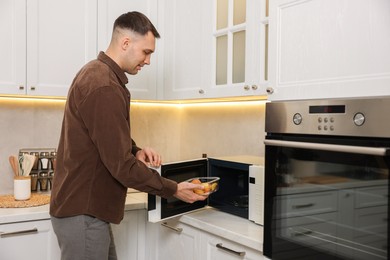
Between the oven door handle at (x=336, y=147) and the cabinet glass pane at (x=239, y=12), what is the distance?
79cm

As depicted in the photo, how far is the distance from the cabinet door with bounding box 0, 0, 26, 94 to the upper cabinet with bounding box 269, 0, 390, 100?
1326 mm

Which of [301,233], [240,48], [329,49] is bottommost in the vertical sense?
[301,233]

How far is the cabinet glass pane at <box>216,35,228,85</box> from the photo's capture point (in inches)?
82.2

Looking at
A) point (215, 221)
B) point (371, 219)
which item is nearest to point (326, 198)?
point (371, 219)

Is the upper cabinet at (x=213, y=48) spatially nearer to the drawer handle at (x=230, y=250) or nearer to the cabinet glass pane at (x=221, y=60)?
the cabinet glass pane at (x=221, y=60)

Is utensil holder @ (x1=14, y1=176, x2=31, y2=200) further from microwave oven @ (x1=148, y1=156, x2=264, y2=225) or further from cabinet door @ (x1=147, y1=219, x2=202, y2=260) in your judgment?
microwave oven @ (x1=148, y1=156, x2=264, y2=225)

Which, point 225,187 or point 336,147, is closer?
point 336,147

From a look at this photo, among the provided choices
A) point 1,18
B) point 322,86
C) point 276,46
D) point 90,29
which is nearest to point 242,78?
point 276,46

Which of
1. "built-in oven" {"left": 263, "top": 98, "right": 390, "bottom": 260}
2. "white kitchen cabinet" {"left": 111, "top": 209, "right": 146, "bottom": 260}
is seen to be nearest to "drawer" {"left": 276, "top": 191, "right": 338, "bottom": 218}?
"built-in oven" {"left": 263, "top": 98, "right": 390, "bottom": 260}

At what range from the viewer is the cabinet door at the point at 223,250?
1642 mm

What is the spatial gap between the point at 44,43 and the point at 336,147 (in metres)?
1.65

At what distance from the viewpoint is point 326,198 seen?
1.29 meters

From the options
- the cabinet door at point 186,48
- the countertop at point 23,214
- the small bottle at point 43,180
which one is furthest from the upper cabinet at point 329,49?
the small bottle at point 43,180

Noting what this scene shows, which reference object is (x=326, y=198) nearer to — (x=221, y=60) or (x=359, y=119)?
(x=359, y=119)
